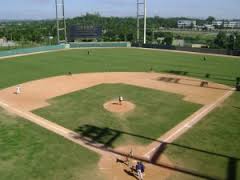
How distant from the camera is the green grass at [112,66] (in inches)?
1064

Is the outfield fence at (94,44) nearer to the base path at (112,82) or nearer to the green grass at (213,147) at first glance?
the base path at (112,82)

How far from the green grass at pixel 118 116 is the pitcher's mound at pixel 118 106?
36cm

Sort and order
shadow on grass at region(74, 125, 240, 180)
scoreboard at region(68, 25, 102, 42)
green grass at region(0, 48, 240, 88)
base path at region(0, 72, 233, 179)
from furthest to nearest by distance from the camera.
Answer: scoreboard at region(68, 25, 102, 42) < green grass at region(0, 48, 240, 88) < base path at region(0, 72, 233, 179) < shadow on grass at region(74, 125, 240, 180)

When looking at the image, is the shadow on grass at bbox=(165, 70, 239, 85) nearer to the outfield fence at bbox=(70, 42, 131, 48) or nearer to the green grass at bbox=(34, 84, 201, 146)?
the green grass at bbox=(34, 84, 201, 146)

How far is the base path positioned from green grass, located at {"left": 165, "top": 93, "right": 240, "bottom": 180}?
0.63 metres

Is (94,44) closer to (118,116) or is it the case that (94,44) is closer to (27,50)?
(27,50)

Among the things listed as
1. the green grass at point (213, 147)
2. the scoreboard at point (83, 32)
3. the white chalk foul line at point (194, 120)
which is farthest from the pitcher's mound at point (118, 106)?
the scoreboard at point (83, 32)

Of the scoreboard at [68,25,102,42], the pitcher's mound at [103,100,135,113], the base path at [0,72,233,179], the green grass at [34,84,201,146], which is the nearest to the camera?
the base path at [0,72,233,179]

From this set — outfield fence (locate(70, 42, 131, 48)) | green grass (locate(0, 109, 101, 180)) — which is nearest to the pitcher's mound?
green grass (locate(0, 109, 101, 180))

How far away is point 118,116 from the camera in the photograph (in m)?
15.8

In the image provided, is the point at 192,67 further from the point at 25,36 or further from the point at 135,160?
the point at 25,36

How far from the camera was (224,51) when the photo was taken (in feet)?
138

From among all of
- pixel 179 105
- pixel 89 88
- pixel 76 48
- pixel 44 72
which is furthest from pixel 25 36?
pixel 179 105

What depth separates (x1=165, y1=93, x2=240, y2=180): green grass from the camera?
10.3 meters
